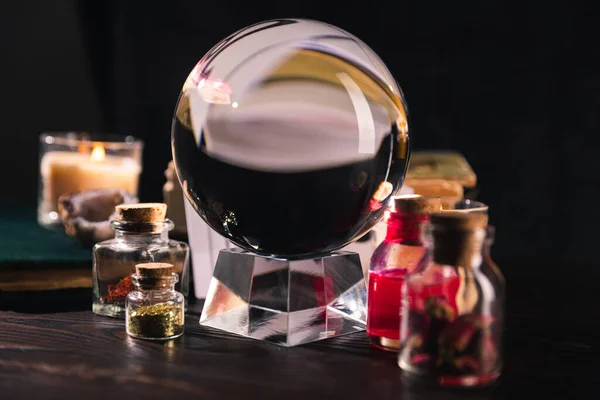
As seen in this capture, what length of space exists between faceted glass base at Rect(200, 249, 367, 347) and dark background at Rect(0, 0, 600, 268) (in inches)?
34.7

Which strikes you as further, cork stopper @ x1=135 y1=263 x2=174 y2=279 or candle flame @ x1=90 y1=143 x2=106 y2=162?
candle flame @ x1=90 y1=143 x2=106 y2=162

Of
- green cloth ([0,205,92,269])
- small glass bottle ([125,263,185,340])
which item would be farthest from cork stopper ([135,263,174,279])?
green cloth ([0,205,92,269])

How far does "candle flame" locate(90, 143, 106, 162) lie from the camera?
127 centimetres

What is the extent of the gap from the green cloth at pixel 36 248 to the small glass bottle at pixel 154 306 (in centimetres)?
19

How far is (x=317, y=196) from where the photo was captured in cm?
68

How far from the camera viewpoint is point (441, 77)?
5.34 ft

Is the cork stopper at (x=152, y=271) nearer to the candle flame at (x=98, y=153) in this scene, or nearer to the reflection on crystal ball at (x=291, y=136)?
the reflection on crystal ball at (x=291, y=136)

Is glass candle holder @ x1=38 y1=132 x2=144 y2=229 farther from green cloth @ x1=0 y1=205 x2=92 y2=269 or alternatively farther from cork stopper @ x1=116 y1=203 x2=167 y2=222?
cork stopper @ x1=116 y1=203 x2=167 y2=222

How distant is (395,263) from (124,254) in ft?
0.99

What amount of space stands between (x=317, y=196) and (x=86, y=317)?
314 millimetres

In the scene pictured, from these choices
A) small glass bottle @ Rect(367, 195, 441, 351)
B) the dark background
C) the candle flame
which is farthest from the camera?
the dark background

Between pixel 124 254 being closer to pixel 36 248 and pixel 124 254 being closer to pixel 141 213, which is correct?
pixel 141 213

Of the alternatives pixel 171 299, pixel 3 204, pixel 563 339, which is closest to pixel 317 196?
pixel 171 299

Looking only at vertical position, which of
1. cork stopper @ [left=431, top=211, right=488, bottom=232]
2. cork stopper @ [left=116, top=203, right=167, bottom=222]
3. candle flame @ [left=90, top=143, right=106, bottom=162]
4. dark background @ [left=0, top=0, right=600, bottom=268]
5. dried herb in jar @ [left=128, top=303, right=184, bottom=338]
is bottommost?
dried herb in jar @ [left=128, top=303, right=184, bottom=338]
